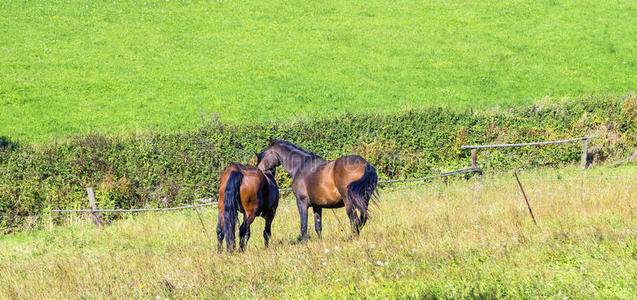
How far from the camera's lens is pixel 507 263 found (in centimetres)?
648

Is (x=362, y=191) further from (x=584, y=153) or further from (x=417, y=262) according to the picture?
(x=584, y=153)

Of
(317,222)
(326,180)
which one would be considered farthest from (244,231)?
(326,180)

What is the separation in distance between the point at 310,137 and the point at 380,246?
32.8ft

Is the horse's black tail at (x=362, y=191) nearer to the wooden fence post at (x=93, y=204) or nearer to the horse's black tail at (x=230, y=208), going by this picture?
the horse's black tail at (x=230, y=208)

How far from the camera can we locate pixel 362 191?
9.46 meters

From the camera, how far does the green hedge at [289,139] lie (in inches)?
617

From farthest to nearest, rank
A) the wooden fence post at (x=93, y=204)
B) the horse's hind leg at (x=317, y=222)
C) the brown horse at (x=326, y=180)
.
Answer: the wooden fence post at (x=93, y=204) → the horse's hind leg at (x=317, y=222) → the brown horse at (x=326, y=180)

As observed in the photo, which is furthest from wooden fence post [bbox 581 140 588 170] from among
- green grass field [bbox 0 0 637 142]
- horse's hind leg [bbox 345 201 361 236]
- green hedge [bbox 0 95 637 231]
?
horse's hind leg [bbox 345 201 361 236]

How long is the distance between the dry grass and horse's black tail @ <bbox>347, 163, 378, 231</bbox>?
41 centimetres

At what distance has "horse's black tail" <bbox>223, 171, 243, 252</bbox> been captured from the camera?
30.8ft

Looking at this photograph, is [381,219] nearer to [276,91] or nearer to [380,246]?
[380,246]

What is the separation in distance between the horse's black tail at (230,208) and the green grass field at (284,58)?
12963 mm

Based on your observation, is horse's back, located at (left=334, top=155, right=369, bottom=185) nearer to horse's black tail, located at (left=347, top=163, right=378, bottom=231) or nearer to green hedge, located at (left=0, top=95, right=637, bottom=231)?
horse's black tail, located at (left=347, top=163, right=378, bottom=231)

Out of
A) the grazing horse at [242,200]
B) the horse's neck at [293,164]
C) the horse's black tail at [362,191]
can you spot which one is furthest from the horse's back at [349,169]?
the grazing horse at [242,200]
